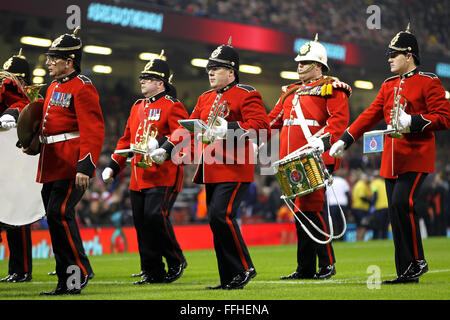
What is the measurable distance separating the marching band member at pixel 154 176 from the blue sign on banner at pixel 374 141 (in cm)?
210

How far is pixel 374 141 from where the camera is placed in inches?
314

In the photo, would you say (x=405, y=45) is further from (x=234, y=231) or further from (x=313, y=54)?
(x=234, y=231)

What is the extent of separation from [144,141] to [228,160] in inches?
56.9

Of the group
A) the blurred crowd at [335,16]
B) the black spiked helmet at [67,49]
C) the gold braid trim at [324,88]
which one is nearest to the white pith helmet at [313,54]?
the gold braid trim at [324,88]

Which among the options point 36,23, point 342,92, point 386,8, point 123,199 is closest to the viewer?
point 342,92

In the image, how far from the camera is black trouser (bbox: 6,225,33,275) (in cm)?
931

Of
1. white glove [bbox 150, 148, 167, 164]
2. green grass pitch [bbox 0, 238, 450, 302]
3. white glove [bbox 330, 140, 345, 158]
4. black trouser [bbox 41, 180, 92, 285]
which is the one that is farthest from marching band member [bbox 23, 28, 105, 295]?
white glove [bbox 330, 140, 345, 158]

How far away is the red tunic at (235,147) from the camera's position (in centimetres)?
751

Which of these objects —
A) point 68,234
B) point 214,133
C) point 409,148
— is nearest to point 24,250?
point 68,234

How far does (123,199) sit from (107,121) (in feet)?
20.1

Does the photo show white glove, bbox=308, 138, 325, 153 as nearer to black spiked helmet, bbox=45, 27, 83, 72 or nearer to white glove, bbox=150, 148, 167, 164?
white glove, bbox=150, 148, 167, 164
